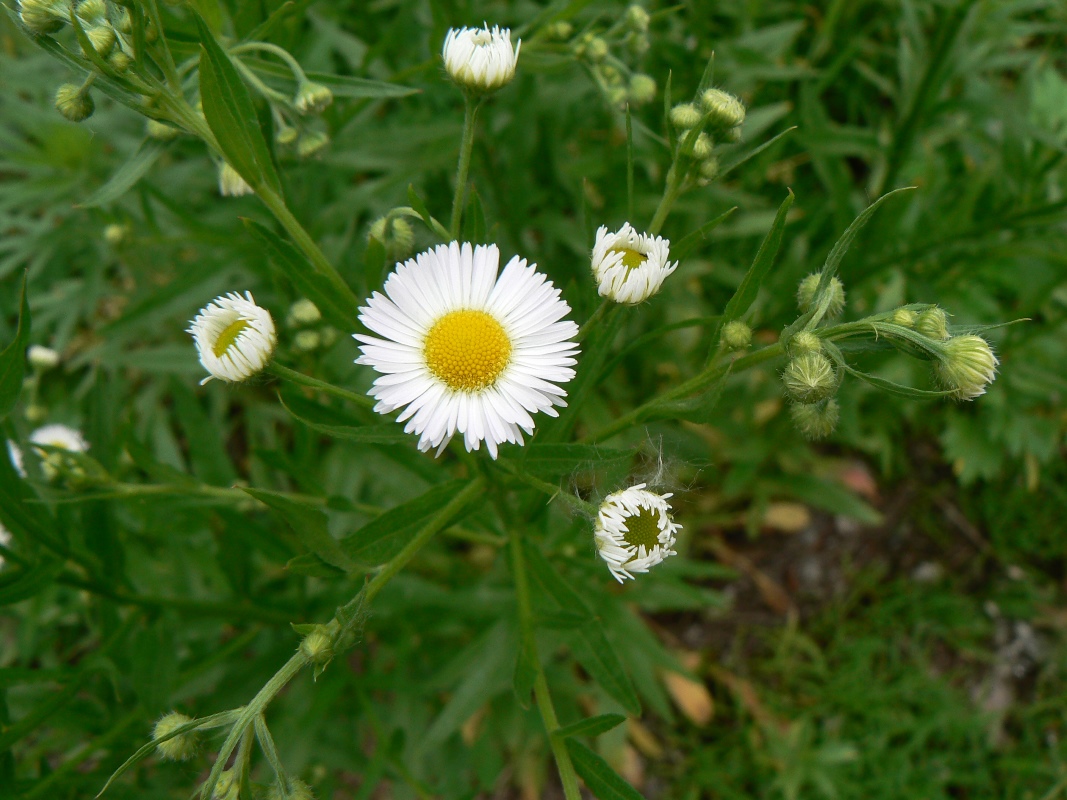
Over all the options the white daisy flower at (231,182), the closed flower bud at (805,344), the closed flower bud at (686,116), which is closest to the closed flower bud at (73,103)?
the white daisy flower at (231,182)

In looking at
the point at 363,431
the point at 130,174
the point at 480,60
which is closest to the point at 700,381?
the point at 363,431

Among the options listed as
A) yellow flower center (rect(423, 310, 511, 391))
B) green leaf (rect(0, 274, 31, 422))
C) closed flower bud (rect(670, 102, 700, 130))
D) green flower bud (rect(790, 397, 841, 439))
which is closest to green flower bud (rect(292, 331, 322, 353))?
yellow flower center (rect(423, 310, 511, 391))

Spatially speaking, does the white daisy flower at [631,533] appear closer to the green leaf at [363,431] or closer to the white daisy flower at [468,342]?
the white daisy flower at [468,342]

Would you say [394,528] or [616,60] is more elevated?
[616,60]

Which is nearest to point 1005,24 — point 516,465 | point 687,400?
point 687,400

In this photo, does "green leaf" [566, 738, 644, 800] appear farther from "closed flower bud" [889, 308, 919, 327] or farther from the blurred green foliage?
"closed flower bud" [889, 308, 919, 327]

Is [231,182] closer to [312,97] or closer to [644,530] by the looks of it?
[312,97]

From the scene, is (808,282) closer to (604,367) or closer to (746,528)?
(604,367)
